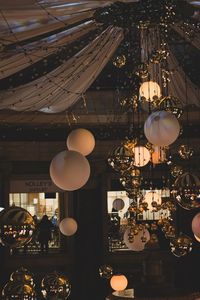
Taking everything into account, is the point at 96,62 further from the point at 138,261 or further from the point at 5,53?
the point at 138,261

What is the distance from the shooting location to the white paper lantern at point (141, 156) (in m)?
5.84

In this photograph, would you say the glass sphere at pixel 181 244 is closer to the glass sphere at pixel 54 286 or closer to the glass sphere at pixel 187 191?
the glass sphere at pixel 187 191

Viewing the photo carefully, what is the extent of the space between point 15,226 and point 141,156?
2.35 m

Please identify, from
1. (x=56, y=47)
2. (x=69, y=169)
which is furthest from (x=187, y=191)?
(x=56, y=47)

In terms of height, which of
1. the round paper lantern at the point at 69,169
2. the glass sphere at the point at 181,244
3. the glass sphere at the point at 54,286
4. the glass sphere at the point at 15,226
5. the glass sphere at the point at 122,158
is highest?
the glass sphere at the point at 122,158

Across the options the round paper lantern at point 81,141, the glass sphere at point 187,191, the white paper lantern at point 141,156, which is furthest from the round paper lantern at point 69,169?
the white paper lantern at point 141,156

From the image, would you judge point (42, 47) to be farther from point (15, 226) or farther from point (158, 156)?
point (15, 226)

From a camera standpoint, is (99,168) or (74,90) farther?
(99,168)

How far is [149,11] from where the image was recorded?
447 centimetres

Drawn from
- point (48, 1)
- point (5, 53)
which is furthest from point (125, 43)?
point (48, 1)

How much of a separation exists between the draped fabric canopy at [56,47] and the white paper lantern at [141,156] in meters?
0.83

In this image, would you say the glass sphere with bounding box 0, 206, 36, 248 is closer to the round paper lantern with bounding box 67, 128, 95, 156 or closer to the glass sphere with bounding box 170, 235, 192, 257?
the glass sphere with bounding box 170, 235, 192, 257

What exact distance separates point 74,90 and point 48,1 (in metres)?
2.42

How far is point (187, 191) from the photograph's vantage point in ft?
15.1
